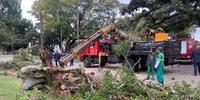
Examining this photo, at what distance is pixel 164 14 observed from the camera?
32.3 meters

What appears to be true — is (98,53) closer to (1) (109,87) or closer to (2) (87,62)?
(2) (87,62)

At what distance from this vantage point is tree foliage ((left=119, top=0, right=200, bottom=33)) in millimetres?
31484

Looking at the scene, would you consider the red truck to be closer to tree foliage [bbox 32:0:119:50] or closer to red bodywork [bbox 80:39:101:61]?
red bodywork [bbox 80:39:101:61]

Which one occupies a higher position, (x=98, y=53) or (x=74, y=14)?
(x=74, y=14)

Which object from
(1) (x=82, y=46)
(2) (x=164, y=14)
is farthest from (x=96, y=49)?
(2) (x=164, y=14)

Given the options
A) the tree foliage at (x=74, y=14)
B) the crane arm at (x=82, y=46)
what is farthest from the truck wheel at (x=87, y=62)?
the tree foliage at (x=74, y=14)

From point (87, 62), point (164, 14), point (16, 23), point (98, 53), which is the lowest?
point (87, 62)

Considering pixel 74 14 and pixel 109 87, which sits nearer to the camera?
pixel 109 87

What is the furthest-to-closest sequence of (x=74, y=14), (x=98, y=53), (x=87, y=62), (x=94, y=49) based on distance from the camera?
(x=74, y=14) → (x=87, y=62) → (x=94, y=49) → (x=98, y=53)

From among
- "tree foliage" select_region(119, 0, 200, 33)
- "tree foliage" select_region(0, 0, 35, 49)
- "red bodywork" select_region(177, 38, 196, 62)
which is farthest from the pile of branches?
"tree foliage" select_region(0, 0, 35, 49)

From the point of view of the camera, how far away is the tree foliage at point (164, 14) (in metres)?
31.5

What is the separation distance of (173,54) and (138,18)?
10.2m

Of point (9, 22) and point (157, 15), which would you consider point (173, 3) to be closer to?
point (157, 15)

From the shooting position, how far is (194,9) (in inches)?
1258
